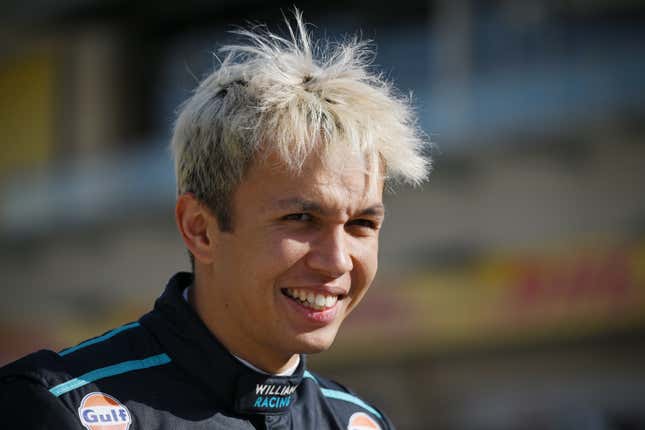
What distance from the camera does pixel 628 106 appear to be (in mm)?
11305

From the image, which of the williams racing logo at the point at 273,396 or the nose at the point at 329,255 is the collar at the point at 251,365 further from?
the nose at the point at 329,255

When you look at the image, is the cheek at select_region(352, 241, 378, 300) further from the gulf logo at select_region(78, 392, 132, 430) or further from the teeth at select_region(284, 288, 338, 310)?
the gulf logo at select_region(78, 392, 132, 430)

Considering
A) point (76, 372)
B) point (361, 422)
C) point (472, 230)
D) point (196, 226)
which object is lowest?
point (361, 422)

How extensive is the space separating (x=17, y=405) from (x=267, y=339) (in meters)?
0.65

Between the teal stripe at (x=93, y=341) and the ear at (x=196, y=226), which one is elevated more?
the ear at (x=196, y=226)

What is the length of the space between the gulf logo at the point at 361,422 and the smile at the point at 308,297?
1.77ft

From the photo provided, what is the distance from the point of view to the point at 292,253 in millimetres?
2688

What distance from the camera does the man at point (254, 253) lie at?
8.86 ft

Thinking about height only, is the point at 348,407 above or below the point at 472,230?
below

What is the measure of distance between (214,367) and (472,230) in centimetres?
953

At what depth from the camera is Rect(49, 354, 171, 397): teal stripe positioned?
255 centimetres

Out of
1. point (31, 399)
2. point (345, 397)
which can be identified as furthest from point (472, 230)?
point (31, 399)

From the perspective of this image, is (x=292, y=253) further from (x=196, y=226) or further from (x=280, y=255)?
(x=196, y=226)

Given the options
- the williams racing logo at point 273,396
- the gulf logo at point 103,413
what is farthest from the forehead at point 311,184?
the gulf logo at point 103,413
